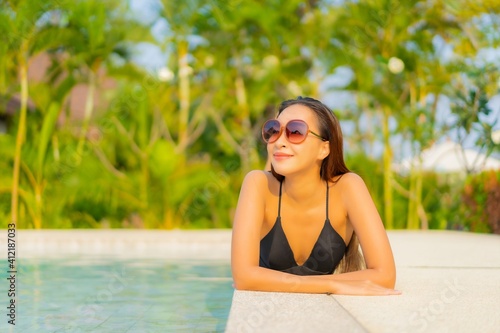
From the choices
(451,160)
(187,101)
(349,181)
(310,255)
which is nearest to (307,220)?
(310,255)

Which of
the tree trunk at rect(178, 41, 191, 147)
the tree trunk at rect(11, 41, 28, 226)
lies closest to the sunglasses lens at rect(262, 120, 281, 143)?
the tree trunk at rect(11, 41, 28, 226)

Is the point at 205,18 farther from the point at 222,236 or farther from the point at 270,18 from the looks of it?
the point at 222,236

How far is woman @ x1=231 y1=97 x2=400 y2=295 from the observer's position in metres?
3.56

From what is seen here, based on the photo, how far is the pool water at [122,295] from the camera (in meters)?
5.05

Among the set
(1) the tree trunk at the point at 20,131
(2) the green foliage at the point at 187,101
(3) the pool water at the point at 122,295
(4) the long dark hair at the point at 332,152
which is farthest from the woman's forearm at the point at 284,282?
(1) the tree trunk at the point at 20,131

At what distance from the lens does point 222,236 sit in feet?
37.3

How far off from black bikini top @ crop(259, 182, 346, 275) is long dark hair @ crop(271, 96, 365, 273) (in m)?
0.10

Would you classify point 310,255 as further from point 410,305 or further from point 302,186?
point 410,305

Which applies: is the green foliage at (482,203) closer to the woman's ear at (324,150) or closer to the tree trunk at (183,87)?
the tree trunk at (183,87)

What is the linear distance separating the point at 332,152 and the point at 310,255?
0.57m

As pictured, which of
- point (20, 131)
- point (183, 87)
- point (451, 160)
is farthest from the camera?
point (451, 160)

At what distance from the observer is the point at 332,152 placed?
3812mm

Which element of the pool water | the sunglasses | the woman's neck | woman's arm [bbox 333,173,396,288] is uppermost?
Result: the sunglasses

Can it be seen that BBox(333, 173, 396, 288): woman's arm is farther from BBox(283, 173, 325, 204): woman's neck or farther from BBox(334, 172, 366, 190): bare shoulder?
BBox(283, 173, 325, 204): woman's neck
